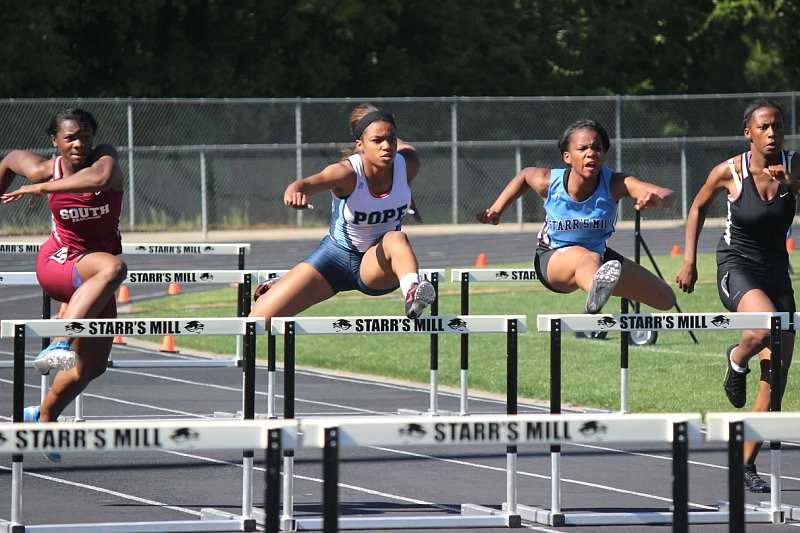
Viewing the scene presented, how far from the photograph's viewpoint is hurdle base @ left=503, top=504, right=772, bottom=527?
7.66m

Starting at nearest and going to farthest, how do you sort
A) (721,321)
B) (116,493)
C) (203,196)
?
(721,321)
(116,493)
(203,196)

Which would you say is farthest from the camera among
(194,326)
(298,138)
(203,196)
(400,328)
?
(298,138)

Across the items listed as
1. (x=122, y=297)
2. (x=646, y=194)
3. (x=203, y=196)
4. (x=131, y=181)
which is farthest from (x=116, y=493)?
(x=203, y=196)

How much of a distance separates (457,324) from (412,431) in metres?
2.62

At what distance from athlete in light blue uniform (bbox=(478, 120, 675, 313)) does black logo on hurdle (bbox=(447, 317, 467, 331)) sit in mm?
1243

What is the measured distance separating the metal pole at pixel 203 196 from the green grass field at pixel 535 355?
31.0 feet

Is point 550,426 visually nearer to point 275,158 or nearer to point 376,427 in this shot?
point 376,427

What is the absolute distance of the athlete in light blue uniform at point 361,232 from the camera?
27.7ft

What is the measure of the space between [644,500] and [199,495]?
95.7 inches

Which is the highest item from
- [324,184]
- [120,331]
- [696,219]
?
[324,184]

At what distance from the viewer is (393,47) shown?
121 ft

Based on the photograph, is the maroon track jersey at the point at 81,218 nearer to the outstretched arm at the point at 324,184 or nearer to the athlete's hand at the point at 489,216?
the outstretched arm at the point at 324,184

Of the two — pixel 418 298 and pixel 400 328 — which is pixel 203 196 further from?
pixel 400 328

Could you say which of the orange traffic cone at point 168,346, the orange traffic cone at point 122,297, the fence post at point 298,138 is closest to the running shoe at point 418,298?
the orange traffic cone at point 168,346
